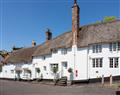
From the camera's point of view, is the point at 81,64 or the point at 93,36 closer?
the point at 93,36

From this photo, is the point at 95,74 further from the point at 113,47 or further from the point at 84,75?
the point at 113,47

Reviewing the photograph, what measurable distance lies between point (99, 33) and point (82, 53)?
13.7ft

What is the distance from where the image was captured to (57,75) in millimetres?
36688

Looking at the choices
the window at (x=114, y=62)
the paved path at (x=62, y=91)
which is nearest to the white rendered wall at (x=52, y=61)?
the window at (x=114, y=62)

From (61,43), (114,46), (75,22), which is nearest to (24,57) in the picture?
(61,43)

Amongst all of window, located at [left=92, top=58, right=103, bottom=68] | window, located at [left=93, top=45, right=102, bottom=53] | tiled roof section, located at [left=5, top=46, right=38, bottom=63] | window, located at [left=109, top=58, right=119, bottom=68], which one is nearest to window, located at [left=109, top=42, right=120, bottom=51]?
window, located at [left=109, top=58, right=119, bottom=68]

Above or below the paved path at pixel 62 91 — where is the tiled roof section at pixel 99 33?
above

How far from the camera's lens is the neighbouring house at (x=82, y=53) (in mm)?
29306

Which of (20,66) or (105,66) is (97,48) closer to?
(105,66)

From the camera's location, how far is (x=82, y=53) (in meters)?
32.4

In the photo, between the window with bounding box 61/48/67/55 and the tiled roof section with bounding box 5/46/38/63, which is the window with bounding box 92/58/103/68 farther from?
the tiled roof section with bounding box 5/46/38/63

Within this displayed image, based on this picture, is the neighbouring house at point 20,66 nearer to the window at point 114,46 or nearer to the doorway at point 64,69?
the doorway at point 64,69

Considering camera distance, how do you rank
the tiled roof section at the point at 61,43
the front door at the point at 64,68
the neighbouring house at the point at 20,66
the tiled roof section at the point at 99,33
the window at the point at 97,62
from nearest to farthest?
the tiled roof section at the point at 99,33 → the window at the point at 97,62 → the tiled roof section at the point at 61,43 → the front door at the point at 64,68 → the neighbouring house at the point at 20,66

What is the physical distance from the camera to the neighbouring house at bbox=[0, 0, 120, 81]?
96.1 ft
